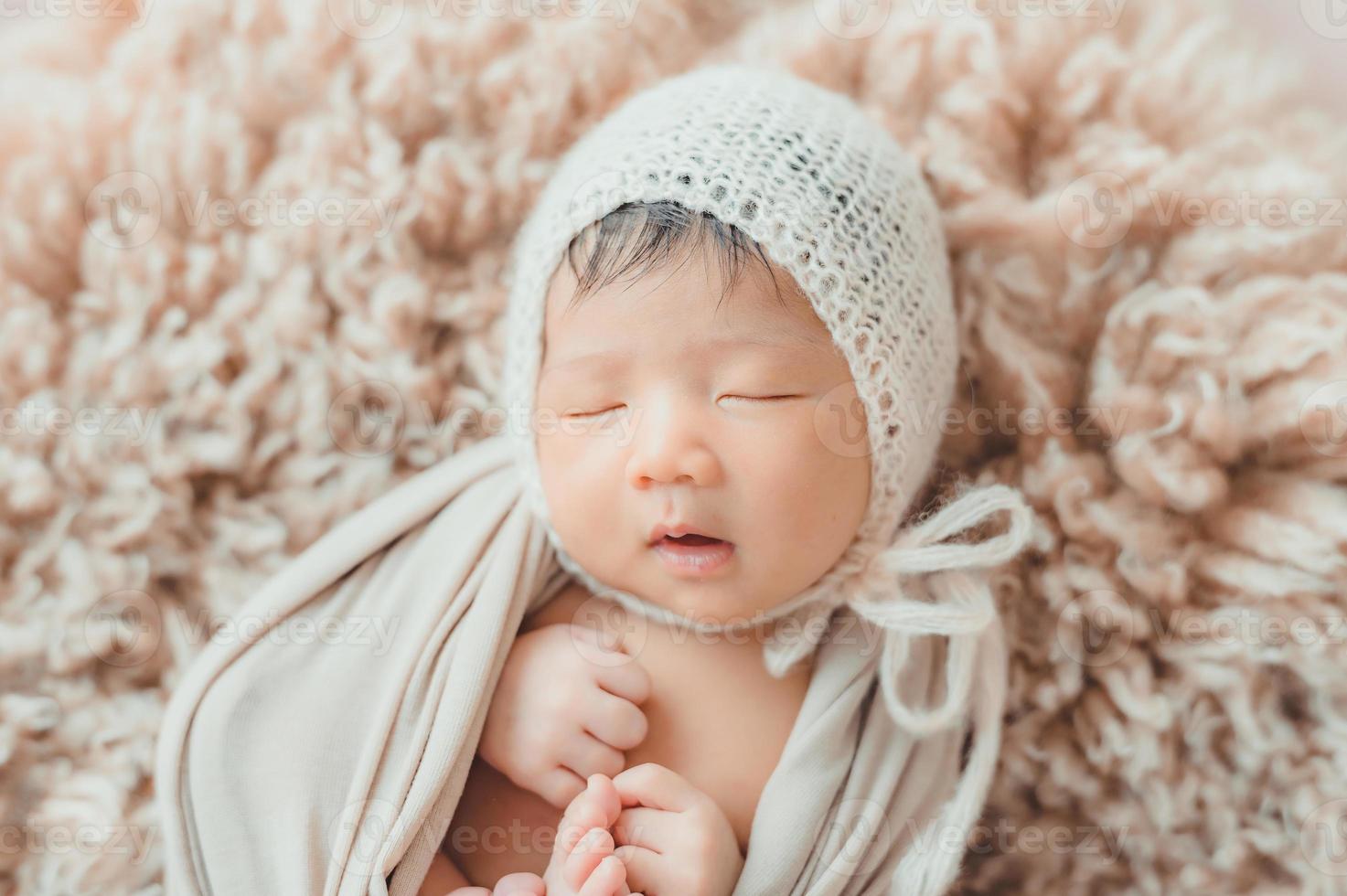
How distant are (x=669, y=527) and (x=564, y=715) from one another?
0.73 ft

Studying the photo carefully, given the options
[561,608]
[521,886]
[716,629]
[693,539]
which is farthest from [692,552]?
[521,886]

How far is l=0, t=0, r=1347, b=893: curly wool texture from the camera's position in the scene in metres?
1.17

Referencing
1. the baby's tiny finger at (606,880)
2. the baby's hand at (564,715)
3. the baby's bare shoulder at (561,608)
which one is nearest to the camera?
the baby's tiny finger at (606,880)

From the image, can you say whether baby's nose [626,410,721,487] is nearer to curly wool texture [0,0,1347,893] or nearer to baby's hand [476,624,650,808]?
baby's hand [476,624,650,808]

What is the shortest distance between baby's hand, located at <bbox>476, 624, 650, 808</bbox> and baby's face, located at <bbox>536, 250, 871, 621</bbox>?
0.09m

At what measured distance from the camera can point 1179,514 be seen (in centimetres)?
121

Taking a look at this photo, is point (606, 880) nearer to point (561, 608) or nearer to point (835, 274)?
point (561, 608)

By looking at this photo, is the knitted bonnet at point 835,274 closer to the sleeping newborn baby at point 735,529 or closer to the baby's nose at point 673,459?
the sleeping newborn baby at point 735,529

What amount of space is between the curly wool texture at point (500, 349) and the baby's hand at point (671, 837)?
1.20ft

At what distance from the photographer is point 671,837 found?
3.38 feet

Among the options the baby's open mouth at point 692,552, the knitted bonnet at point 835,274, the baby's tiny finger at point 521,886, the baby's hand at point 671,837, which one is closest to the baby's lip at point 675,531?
the baby's open mouth at point 692,552

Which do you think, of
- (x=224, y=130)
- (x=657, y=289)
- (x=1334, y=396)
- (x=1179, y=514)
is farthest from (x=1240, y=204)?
(x=224, y=130)

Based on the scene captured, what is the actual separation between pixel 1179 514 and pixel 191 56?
3.91ft

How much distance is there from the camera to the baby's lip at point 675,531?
101cm
